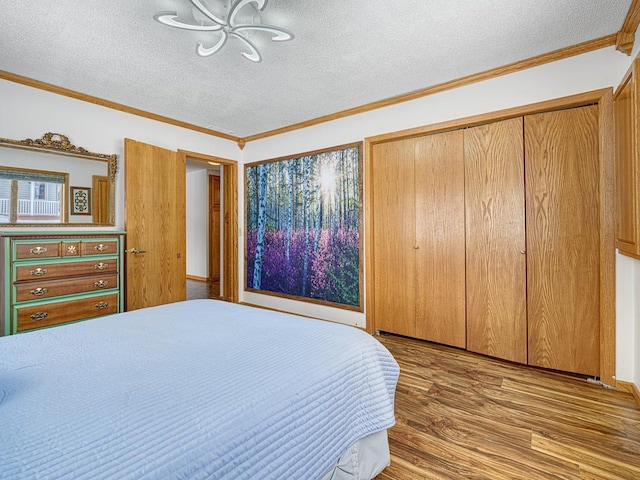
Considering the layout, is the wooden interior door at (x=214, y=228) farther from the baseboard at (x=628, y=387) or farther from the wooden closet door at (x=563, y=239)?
the baseboard at (x=628, y=387)

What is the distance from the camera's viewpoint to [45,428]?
29.6 inches

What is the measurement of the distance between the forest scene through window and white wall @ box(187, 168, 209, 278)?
2548 millimetres

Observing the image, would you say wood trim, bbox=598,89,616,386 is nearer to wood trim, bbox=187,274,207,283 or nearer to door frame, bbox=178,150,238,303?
door frame, bbox=178,150,238,303

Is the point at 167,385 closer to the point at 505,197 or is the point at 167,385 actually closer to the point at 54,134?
the point at 505,197

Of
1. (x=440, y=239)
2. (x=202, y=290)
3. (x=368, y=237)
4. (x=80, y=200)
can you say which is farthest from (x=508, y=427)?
(x=202, y=290)

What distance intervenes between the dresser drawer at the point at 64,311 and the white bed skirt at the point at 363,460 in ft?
9.07

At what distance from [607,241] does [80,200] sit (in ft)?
Answer: 15.4

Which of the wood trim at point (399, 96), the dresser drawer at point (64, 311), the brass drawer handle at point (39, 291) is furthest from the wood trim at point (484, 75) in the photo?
the brass drawer handle at point (39, 291)

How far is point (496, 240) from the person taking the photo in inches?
109

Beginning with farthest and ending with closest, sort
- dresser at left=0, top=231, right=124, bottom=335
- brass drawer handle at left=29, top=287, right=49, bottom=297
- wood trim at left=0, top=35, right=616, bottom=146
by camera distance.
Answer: brass drawer handle at left=29, top=287, right=49, bottom=297
dresser at left=0, top=231, right=124, bottom=335
wood trim at left=0, top=35, right=616, bottom=146

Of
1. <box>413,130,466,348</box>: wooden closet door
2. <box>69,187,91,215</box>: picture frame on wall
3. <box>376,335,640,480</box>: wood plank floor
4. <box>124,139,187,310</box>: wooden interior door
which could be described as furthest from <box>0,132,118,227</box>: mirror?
<box>376,335,640,480</box>: wood plank floor

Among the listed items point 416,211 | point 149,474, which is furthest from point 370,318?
point 149,474

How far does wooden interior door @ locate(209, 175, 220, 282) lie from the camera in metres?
6.84

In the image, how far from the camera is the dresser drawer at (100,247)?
9.51 ft
